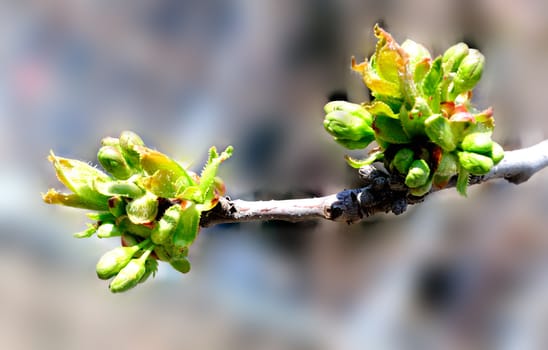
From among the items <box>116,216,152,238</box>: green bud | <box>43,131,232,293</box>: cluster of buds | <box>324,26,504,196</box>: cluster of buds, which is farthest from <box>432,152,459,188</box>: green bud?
<box>116,216,152,238</box>: green bud

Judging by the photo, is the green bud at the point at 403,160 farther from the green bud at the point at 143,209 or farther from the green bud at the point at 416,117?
the green bud at the point at 143,209

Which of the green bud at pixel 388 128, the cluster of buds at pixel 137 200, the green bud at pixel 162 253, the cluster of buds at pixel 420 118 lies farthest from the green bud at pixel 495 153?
the green bud at pixel 162 253

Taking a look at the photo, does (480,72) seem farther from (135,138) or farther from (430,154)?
(135,138)

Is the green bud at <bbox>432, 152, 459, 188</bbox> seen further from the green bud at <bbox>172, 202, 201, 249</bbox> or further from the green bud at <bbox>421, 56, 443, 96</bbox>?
the green bud at <bbox>172, 202, 201, 249</bbox>

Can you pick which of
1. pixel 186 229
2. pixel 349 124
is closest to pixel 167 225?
pixel 186 229

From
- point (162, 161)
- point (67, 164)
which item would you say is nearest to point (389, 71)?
point (162, 161)
